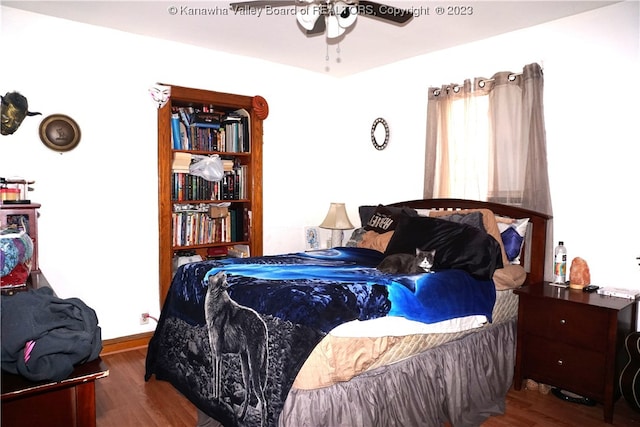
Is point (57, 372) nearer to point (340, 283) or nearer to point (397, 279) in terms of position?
point (340, 283)

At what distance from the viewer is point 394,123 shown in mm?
4191

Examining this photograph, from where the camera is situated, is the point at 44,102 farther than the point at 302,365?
Yes

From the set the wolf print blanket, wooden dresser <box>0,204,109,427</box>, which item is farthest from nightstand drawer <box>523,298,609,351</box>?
wooden dresser <box>0,204,109,427</box>

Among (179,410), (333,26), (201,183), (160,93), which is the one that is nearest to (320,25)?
(333,26)

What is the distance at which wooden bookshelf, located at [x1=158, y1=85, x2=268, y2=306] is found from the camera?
3.58 metres

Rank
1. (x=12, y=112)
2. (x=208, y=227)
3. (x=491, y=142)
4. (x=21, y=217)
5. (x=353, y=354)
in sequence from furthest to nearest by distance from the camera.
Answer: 1. (x=208, y=227)
2. (x=491, y=142)
3. (x=12, y=112)
4. (x=21, y=217)
5. (x=353, y=354)

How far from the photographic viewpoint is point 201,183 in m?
3.88

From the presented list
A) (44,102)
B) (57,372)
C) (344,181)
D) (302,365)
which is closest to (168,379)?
(302,365)

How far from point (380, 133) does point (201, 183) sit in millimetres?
1787

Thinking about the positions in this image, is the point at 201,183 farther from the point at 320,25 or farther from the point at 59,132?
the point at 320,25

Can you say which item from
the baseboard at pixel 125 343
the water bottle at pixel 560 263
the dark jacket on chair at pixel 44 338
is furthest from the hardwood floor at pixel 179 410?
the dark jacket on chair at pixel 44 338

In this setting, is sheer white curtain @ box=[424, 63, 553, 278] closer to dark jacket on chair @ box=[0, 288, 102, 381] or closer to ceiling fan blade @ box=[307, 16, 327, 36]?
ceiling fan blade @ box=[307, 16, 327, 36]

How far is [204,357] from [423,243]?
4.82 feet

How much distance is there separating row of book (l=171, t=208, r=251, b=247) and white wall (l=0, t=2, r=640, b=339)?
24cm
